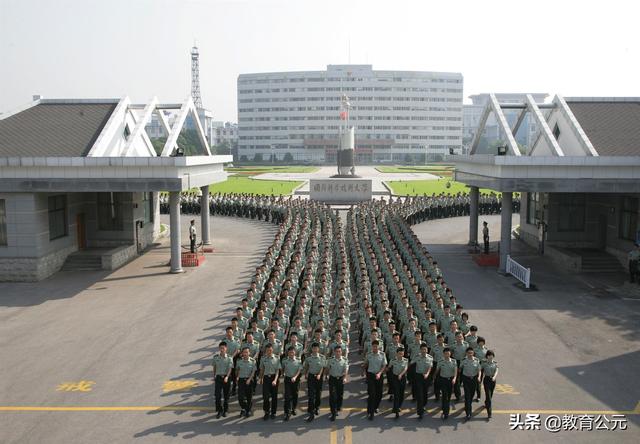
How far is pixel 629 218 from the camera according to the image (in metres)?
21.6

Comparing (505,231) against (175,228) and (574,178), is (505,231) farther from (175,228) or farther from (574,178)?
(175,228)

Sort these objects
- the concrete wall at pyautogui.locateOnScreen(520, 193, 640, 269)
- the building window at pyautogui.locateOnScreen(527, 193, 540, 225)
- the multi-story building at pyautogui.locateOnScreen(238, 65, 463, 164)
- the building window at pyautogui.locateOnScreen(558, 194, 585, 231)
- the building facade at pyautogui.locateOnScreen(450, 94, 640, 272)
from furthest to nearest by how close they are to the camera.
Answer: the multi-story building at pyautogui.locateOnScreen(238, 65, 463, 164) < the building window at pyautogui.locateOnScreen(527, 193, 540, 225) < the building window at pyautogui.locateOnScreen(558, 194, 585, 231) < the concrete wall at pyautogui.locateOnScreen(520, 193, 640, 269) < the building facade at pyautogui.locateOnScreen(450, 94, 640, 272)

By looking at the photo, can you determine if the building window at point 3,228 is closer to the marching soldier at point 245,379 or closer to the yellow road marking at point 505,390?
the marching soldier at point 245,379

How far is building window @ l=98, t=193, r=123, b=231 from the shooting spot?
24.3 meters

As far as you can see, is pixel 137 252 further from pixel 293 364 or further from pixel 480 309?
pixel 293 364

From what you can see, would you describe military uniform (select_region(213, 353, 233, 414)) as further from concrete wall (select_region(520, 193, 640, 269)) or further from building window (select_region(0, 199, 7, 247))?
concrete wall (select_region(520, 193, 640, 269))

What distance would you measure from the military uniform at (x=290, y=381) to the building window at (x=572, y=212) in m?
18.3

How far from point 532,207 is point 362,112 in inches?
4605

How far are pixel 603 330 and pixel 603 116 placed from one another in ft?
40.0

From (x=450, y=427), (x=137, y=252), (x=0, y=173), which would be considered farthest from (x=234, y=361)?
(x=137, y=252)

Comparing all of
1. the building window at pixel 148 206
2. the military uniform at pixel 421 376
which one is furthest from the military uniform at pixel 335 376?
the building window at pixel 148 206

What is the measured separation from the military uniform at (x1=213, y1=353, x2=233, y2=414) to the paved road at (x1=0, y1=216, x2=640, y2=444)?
0.26 m

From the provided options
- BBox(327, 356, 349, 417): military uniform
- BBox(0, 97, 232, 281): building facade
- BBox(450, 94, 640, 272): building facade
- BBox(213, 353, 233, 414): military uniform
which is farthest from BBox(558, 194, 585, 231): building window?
BBox(213, 353, 233, 414): military uniform

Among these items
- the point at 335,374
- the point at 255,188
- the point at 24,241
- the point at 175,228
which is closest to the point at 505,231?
the point at 175,228
